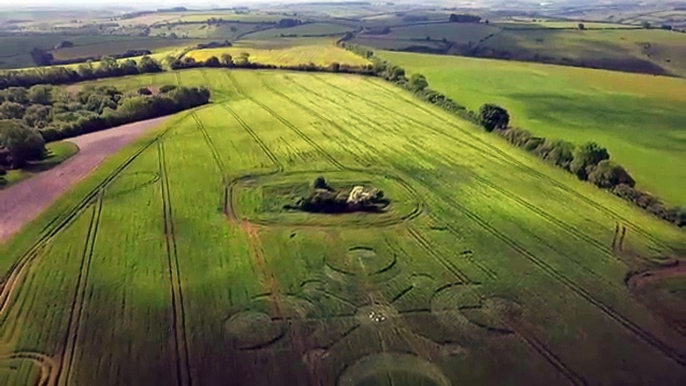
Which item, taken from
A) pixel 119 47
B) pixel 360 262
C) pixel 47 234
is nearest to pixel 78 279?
pixel 47 234

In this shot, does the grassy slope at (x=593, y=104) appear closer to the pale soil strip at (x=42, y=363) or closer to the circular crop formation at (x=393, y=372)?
the circular crop formation at (x=393, y=372)

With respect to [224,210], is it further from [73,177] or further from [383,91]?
[383,91]

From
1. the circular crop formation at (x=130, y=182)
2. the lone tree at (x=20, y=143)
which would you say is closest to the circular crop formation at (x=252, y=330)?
the circular crop formation at (x=130, y=182)

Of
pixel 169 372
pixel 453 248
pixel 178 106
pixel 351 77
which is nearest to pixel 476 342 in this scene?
pixel 453 248

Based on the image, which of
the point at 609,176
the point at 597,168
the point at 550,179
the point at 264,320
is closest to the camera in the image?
the point at 264,320

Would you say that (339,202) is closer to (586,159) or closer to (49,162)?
(586,159)

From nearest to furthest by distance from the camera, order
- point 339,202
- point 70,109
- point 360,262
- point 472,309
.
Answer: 1. point 472,309
2. point 360,262
3. point 339,202
4. point 70,109
